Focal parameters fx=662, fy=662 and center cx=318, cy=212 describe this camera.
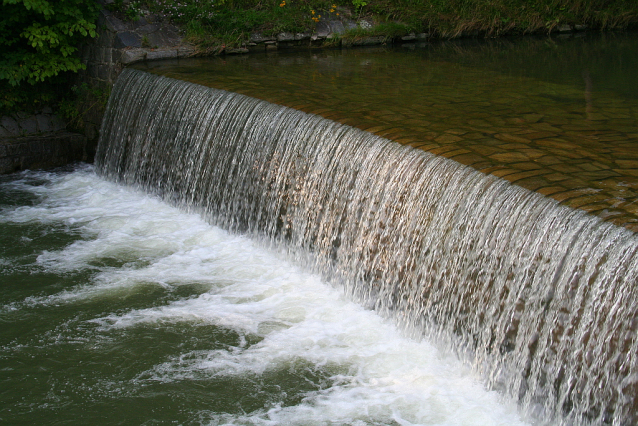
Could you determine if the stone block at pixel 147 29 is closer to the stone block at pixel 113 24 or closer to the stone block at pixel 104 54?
the stone block at pixel 113 24

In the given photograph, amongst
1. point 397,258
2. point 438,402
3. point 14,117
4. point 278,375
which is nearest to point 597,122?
point 397,258

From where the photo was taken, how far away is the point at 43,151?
7703mm

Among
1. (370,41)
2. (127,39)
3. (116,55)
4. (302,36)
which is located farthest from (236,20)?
(370,41)

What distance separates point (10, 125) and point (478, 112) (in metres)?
5.37

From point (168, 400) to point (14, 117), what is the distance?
5.32 metres

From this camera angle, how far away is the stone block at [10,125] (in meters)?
7.64

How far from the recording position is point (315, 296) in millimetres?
4805

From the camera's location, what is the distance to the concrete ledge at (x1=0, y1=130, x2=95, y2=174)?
24.5ft

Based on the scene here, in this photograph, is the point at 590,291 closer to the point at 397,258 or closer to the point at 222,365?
the point at 397,258

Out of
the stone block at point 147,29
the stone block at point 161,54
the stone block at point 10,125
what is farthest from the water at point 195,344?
the stone block at point 147,29

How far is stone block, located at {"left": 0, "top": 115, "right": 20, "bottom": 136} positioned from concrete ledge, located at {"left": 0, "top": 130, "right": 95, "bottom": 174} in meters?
0.12

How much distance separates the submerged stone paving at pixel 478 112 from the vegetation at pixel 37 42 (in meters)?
0.93

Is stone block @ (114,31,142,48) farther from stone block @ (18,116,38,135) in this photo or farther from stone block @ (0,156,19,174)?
stone block @ (0,156,19,174)

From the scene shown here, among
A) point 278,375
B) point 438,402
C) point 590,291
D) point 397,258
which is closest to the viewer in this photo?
point 590,291
